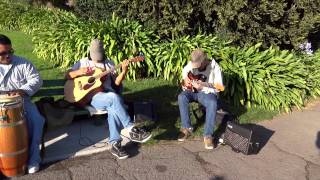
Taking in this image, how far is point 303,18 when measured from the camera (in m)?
9.78

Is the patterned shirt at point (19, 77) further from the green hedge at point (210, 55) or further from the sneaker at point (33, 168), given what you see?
the green hedge at point (210, 55)

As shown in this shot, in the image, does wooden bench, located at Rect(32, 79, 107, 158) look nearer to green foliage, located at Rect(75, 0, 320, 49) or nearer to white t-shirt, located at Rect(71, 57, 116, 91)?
white t-shirt, located at Rect(71, 57, 116, 91)

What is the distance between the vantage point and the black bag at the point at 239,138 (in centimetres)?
581

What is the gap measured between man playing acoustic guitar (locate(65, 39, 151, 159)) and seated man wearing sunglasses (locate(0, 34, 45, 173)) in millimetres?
747

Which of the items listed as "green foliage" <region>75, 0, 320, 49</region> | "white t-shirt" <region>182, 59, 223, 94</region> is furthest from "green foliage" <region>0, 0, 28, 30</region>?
"white t-shirt" <region>182, 59, 223, 94</region>

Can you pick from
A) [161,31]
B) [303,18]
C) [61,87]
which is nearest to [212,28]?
[161,31]

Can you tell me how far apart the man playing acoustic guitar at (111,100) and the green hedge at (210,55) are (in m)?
2.35

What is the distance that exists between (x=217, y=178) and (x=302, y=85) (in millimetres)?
3478

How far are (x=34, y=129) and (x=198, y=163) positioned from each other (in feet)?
6.62

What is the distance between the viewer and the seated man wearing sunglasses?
5.08 m

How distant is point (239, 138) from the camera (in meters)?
5.88

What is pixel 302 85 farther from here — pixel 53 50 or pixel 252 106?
pixel 53 50

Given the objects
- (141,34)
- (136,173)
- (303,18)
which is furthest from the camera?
(303,18)

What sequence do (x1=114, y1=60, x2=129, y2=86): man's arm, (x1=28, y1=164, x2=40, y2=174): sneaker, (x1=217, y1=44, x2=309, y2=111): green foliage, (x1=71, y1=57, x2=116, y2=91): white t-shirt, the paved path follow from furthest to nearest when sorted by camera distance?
1. (x1=217, y1=44, x2=309, y2=111): green foliage
2. (x1=71, y1=57, x2=116, y2=91): white t-shirt
3. (x1=114, y1=60, x2=129, y2=86): man's arm
4. the paved path
5. (x1=28, y1=164, x2=40, y2=174): sneaker
